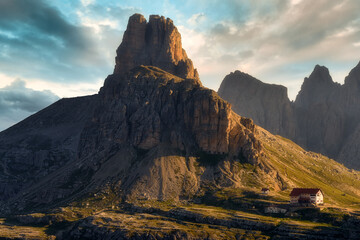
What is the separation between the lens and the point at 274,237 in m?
167

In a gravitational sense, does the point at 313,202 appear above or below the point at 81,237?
above

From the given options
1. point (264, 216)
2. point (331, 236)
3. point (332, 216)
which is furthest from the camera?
point (264, 216)

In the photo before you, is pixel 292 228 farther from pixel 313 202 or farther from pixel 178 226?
pixel 178 226

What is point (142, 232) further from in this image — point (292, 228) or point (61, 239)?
point (292, 228)

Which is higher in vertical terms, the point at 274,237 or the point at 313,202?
the point at 313,202

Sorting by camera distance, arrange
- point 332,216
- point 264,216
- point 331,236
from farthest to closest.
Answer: point 264,216 → point 332,216 → point 331,236

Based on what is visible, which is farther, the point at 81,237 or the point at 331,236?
the point at 81,237

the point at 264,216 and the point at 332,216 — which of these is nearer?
the point at 332,216

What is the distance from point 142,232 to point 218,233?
1394 inches

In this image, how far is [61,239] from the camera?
19988cm

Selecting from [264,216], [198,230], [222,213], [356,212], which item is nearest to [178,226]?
[198,230]

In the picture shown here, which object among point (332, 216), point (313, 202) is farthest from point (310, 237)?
point (313, 202)

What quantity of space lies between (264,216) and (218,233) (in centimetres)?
2667

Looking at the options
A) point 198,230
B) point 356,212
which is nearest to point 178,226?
point 198,230
